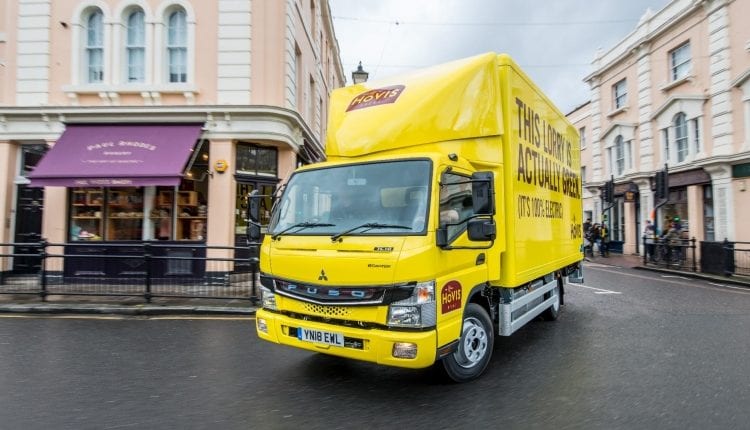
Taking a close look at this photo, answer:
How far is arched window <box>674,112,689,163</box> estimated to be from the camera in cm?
1856

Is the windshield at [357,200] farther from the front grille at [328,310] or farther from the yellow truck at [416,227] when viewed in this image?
the front grille at [328,310]

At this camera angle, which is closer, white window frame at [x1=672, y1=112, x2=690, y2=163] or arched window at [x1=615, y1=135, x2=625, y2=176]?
white window frame at [x1=672, y1=112, x2=690, y2=163]

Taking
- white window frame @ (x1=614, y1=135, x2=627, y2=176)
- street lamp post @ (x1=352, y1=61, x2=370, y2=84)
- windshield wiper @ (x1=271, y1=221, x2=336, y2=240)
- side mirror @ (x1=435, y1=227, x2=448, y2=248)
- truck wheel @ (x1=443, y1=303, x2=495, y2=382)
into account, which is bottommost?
truck wheel @ (x1=443, y1=303, x2=495, y2=382)

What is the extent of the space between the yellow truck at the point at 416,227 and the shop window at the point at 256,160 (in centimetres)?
646

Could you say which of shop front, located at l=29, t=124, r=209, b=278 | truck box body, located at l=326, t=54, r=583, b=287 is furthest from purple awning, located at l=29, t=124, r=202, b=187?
truck box body, located at l=326, t=54, r=583, b=287

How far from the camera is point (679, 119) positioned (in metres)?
19.0

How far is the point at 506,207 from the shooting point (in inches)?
184

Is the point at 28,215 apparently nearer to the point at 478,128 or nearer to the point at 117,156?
the point at 117,156

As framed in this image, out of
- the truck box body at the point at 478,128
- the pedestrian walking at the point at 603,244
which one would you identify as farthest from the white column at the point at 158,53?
the pedestrian walking at the point at 603,244

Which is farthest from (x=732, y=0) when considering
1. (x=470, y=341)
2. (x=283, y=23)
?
(x=470, y=341)

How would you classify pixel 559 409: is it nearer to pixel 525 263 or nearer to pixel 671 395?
pixel 671 395

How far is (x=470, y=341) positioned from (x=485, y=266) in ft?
2.60

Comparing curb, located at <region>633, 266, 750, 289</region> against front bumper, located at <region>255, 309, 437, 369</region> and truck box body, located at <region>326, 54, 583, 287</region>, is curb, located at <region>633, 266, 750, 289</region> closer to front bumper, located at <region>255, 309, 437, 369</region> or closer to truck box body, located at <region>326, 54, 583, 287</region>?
truck box body, located at <region>326, 54, 583, 287</region>

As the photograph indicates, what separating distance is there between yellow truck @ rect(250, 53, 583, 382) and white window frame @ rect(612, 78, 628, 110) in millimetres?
20884
